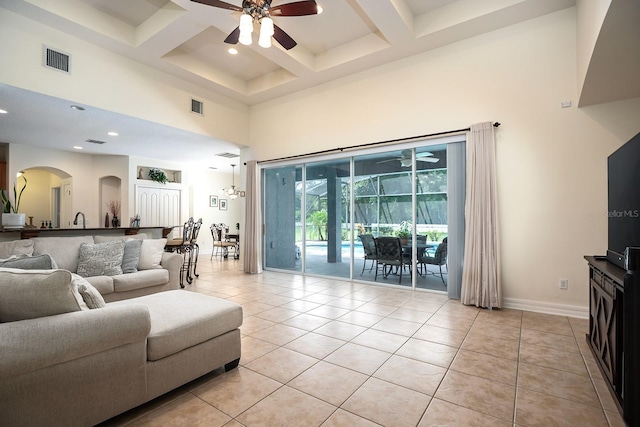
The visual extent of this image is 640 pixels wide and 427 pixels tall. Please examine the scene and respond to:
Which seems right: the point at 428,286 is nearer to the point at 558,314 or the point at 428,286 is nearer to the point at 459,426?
the point at 558,314

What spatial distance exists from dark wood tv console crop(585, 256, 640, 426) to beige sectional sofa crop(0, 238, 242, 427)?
265cm

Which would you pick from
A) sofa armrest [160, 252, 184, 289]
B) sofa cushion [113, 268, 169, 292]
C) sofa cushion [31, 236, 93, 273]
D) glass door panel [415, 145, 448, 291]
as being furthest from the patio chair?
sofa cushion [31, 236, 93, 273]

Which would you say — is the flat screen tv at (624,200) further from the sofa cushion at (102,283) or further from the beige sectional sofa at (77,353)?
the sofa cushion at (102,283)

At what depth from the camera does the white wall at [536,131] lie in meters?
3.63

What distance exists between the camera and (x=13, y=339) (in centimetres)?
143

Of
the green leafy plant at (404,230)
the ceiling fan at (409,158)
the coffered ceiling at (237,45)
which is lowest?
the green leafy plant at (404,230)

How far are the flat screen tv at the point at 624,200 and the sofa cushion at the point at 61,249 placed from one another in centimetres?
550

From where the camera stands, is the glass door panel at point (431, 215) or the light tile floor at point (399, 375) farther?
the glass door panel at point (431, 215)

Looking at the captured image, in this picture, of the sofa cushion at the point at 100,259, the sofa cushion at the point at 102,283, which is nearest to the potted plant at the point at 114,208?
the sofa cushion at the point at 100,259

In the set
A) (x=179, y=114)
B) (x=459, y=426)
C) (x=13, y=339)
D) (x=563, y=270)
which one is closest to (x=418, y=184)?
(x=563, y=270)

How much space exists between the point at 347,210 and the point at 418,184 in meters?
1.42

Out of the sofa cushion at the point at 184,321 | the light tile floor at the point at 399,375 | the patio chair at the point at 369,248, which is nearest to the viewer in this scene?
the light tile floor at the point at 399,375

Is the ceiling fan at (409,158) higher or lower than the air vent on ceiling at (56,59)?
lower

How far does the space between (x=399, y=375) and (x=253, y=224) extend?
495 cm
